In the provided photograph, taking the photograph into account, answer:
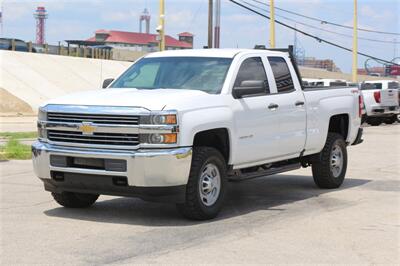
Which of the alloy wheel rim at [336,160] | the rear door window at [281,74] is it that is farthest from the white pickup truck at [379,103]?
the rear door window at [281,74]

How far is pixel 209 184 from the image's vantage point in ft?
25.3

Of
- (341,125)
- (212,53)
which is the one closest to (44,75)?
(341,125)

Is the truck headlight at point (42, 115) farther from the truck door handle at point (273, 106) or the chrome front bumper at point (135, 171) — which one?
the truck door handle at point (273, 106)

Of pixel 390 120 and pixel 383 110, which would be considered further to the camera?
pixel 390 120

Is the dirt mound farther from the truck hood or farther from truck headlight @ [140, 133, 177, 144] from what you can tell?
truck headlight @ [140, 133, 177, 144]

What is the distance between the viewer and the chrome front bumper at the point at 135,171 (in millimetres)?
7105

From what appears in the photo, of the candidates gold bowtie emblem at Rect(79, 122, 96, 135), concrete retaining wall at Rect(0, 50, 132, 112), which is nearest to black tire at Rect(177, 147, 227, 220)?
gold bowtie emblem at Rect(79, 122, 96, 135)

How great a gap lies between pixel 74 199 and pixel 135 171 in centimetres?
156

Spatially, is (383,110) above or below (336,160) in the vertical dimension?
above

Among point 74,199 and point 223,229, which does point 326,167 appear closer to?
point 223,229

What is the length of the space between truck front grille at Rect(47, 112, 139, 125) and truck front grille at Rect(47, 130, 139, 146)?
0.43 ft

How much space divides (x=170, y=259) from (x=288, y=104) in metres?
3.81

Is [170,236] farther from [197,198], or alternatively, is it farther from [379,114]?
[379,114]

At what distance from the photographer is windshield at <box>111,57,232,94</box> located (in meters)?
8.30
